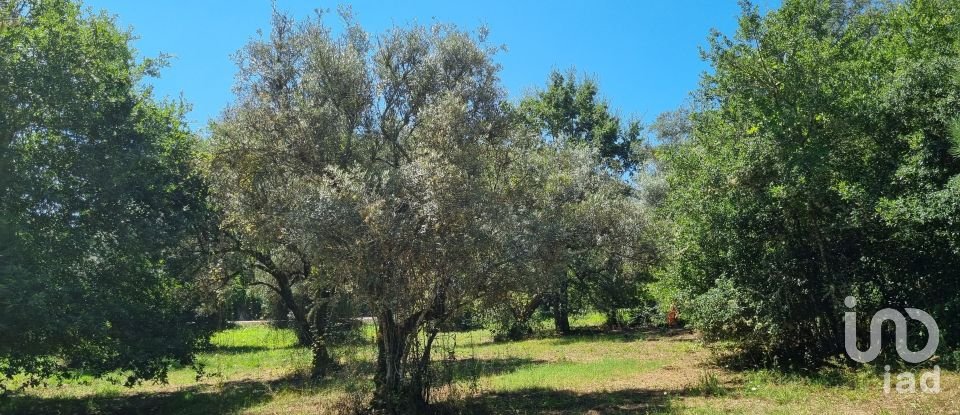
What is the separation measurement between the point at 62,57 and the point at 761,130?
1330 cm

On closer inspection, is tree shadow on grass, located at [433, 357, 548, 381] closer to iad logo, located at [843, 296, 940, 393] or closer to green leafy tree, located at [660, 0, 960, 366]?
green leafy tree, located at [660, 0, 960, 366]

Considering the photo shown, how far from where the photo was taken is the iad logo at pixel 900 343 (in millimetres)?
10391

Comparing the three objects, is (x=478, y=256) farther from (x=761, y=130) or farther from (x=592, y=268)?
(x=592, y=268)

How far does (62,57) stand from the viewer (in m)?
12.1

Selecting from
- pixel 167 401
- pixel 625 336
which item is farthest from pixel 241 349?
pixel 625 336

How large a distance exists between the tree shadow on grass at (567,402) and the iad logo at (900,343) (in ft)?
11.4

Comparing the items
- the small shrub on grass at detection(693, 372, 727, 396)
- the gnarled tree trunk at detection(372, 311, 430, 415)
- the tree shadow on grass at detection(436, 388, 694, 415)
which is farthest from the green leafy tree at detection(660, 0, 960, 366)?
the gnarled tree trunk at detection(372, 311, 430, 415)

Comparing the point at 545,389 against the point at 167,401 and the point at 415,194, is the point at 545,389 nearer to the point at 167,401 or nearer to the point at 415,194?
the point at 415,194

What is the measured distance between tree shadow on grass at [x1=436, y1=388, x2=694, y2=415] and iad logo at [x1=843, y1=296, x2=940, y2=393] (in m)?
3.46

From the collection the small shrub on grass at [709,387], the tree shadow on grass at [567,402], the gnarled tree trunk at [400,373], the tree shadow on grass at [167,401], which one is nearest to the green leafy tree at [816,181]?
the small shrub on grass at [709,387]

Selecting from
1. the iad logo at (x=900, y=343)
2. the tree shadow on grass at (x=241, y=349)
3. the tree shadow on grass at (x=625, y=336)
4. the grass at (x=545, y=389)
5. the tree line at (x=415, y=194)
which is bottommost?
the tree shadow on grass at (x=241, y=349)

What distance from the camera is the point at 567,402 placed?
11086mm

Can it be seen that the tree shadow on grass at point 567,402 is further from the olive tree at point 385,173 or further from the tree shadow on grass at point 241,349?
the tree shadow on grass at point 241,349

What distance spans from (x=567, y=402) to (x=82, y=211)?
372 inches
